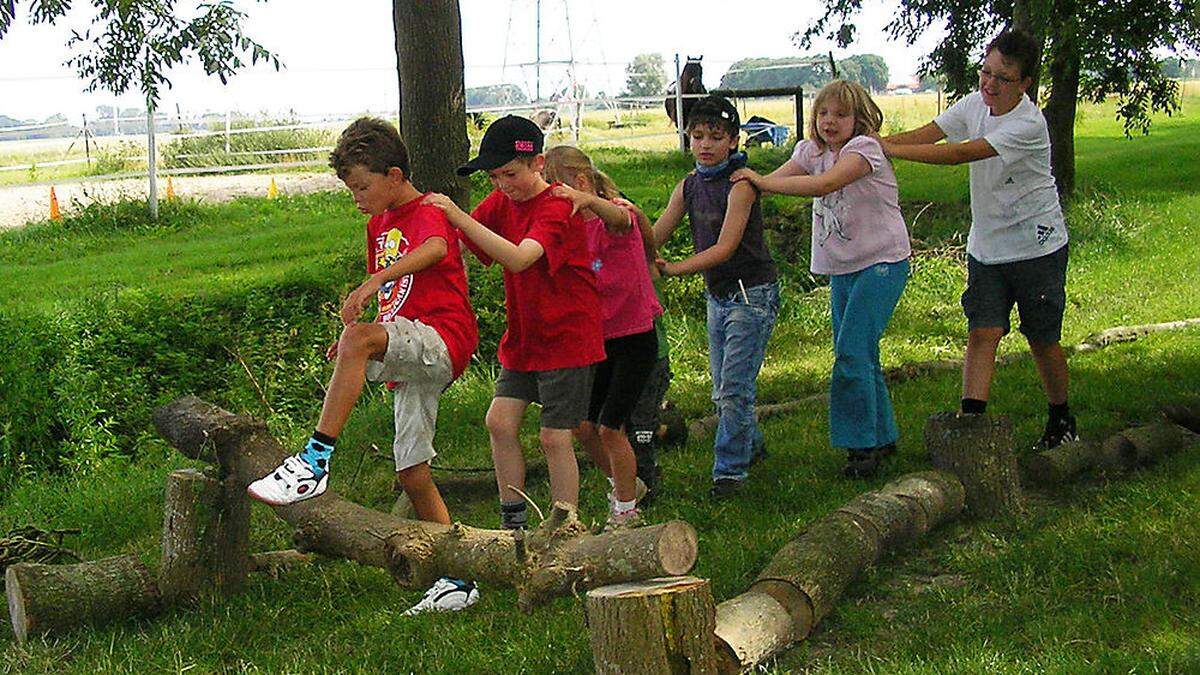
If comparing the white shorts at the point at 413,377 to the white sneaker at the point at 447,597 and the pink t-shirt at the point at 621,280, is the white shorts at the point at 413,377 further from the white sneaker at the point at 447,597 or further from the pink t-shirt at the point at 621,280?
the pink t-shirt at the point at 621,280

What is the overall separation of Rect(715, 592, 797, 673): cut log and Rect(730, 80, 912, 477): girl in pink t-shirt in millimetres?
2050

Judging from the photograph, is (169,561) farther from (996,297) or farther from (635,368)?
(996,297)

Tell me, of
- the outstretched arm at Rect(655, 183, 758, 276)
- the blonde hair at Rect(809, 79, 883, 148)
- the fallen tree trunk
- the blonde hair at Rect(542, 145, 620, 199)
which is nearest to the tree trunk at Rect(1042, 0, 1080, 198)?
the blonde hair at Rect(809, 79, 883, 148)

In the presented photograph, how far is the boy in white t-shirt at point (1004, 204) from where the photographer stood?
6113 millimetres

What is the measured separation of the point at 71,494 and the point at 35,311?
276 centimetres

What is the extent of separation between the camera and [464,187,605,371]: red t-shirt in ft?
17.0

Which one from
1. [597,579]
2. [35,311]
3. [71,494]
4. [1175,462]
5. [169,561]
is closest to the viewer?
[597,579]

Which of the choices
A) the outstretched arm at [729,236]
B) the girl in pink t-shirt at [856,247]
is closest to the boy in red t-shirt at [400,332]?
the outstretched arm at [729,236]

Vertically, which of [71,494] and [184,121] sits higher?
[184,121]

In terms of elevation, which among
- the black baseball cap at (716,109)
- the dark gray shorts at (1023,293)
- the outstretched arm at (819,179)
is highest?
the black baseball cap at (716,109)

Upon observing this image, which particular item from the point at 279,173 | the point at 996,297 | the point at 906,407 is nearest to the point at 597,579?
the point at 996,297

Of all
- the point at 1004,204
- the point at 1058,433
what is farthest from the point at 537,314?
the point at 1058,433

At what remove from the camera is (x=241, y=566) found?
17.6 feet

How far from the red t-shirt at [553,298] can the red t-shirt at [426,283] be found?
14cm
